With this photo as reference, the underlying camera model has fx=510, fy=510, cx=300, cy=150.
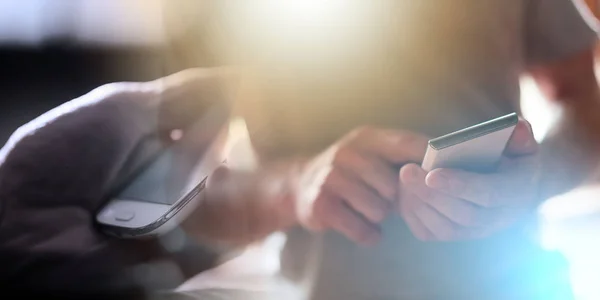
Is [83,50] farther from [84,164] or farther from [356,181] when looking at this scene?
[356,181]

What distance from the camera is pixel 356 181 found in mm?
384

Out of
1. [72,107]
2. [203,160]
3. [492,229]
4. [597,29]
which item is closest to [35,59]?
[72,107]

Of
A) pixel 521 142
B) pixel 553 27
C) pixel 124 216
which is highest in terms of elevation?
pixel 553 27

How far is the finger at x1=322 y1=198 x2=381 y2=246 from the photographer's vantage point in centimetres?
39

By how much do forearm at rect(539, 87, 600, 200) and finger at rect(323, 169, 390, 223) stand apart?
141 millimetres

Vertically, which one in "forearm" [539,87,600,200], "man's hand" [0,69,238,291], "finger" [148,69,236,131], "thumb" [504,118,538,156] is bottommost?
"man's hand" [0,69,238,291]

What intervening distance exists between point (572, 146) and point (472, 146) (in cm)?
17

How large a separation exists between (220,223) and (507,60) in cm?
29

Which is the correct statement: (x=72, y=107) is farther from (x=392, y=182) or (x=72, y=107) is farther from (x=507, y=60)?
(x=507, y=60)

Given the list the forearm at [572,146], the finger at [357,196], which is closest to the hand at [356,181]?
the finger at [357,196]

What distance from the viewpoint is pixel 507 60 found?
0.45 metres

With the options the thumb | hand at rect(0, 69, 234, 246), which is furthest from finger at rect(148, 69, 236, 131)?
the thumb

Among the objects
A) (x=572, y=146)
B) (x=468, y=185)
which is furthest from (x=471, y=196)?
(x=572, y=146)

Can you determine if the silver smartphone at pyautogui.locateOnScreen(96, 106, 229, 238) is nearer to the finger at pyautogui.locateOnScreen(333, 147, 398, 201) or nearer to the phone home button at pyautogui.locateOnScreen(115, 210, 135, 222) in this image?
the phone home button at pyautogui.locateOnScreen(115, 210, 135, 222)
